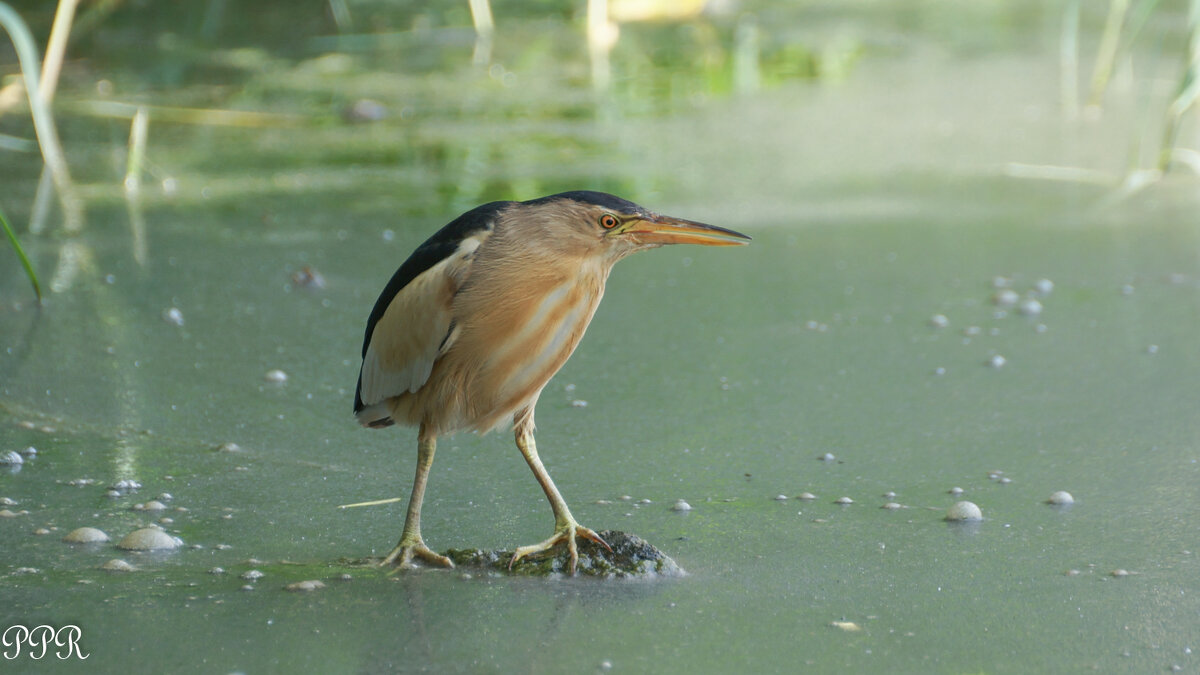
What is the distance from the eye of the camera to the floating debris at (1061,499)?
10.1 feet

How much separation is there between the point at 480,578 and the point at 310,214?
3.44 meters

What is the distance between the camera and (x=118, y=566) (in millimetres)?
2658

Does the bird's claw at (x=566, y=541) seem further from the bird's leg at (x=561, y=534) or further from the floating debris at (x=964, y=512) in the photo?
the floating debris at (x=964, y=512)

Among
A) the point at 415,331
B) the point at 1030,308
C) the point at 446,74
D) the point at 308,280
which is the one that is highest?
the point at 446,74

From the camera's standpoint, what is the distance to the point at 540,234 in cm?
256

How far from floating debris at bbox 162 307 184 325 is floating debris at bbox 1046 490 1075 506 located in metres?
2.83

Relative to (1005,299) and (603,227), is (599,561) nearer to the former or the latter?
(603,227)

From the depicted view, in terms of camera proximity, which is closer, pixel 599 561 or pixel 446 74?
pixel 599 561

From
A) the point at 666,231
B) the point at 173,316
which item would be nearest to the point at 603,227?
the point at 666,231

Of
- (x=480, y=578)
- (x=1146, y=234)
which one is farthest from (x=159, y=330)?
(x=1146, y=234)

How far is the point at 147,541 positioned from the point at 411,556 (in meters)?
0.57

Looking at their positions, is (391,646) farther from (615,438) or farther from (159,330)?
(159,330)

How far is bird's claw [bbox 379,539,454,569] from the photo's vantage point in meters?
2.71

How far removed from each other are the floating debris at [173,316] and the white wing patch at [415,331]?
1742 millimetres
